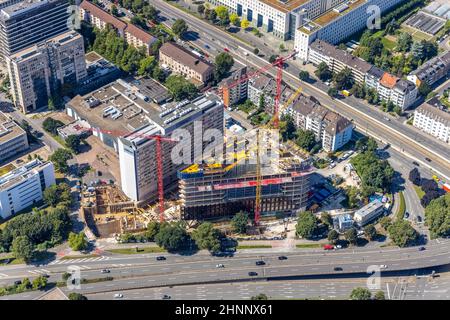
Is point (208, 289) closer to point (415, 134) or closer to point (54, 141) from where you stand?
point (54, 141)

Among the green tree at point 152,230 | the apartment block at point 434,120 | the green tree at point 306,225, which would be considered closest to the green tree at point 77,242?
the green tree at point 152,230

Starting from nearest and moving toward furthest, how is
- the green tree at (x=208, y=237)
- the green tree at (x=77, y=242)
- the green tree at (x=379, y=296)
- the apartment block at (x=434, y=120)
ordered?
1. the green tree at (x=379, y=296)
2. the green tree at (x=208, y=237)
3. the green tree at (x=77, y=242)
4. the apartment block at (x=434, y=120)

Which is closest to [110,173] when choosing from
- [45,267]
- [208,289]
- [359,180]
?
[45,267]

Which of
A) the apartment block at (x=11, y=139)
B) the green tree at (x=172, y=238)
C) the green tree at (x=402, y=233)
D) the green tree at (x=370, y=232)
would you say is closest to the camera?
the green tree at (x=172, y=238)

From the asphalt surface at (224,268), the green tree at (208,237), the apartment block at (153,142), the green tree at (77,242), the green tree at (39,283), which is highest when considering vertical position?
the apartment block at (153,142)

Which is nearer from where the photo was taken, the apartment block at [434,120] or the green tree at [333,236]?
the green tree at [333,236]

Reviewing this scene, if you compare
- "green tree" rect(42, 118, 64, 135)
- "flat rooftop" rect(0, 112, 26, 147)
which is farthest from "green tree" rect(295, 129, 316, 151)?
"flat rooftop" rect(0, 112, 26, 147)

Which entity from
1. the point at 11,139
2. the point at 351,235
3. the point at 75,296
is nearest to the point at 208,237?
the point at 75,296

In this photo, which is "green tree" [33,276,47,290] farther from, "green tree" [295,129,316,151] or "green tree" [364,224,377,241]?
"green tree" [295,129,316,151]

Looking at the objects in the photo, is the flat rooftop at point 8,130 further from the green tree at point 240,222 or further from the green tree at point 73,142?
the green tree at point 240,222
